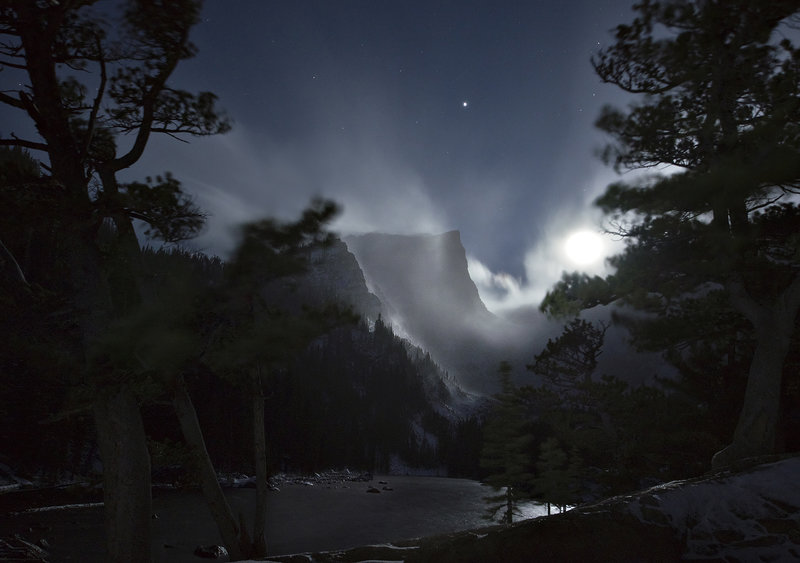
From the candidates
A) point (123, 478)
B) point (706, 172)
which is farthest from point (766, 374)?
point (123, 478)

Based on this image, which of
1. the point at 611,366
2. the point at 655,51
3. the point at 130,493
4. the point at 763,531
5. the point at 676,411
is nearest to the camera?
the point at 763,531

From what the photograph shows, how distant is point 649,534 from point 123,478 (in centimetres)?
735

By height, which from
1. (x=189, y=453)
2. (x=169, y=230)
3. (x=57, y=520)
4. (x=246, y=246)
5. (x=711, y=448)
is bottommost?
(x=57, y=520)

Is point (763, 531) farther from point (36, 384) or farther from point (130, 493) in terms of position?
point (36, 384)

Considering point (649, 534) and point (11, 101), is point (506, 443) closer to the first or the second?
point (649, 534)

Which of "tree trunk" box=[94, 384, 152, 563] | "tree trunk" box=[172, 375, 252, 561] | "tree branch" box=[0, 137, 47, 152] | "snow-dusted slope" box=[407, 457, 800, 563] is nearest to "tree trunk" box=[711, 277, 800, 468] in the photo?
"snow-dusted slope" box=[407, 457, 800, 563]

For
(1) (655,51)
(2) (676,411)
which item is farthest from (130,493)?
(2) (676,411)

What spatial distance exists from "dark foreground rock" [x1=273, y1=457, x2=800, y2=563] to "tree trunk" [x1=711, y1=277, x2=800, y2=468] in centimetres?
260

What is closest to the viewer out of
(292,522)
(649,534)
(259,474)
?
(649,534)

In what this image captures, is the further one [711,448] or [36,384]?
[36,384]

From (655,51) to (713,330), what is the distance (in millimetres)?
7326

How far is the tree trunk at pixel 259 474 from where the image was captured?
27.2 ft

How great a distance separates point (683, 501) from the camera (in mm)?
5883

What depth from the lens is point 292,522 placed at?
36.6 m
